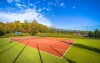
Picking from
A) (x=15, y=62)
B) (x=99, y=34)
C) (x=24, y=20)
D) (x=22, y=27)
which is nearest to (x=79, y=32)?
(x=99, y=34)

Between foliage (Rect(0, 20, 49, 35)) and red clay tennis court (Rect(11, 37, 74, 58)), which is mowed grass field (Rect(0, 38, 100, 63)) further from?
foliage (Rect(0, 20, 49, 35))

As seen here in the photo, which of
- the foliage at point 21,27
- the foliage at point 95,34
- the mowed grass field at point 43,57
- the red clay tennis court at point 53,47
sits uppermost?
the foliage at point 21,27

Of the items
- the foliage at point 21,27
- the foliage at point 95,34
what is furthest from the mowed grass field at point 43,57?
the foliage at point 21,27

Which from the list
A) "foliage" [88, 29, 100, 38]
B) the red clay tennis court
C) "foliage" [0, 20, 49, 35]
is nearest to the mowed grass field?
the red clay tennis court

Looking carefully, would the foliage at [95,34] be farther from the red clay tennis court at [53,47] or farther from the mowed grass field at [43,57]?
the mowed grass field at [43,57]

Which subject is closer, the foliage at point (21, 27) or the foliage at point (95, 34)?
the foliage at point (95, 34)

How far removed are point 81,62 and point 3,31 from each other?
54.1 metres

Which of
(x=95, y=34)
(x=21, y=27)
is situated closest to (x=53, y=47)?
(x=95, y=34)

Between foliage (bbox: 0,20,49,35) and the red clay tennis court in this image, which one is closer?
the red clay tennis court

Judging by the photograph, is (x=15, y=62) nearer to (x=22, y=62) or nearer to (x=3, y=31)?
(x=22, y=62)

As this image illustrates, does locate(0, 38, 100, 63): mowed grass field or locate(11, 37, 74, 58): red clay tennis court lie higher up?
locate(0, 38, 100, 63): mowed grass field

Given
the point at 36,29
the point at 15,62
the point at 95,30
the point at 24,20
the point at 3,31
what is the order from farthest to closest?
1. the point at 24,20
2. the point at 36,29
3. the point at 3,31
4. the point at 95,30
5. the point at 15,62

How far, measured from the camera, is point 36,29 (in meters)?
64.7

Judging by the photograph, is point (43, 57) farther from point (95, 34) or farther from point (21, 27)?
point (21, 27)
